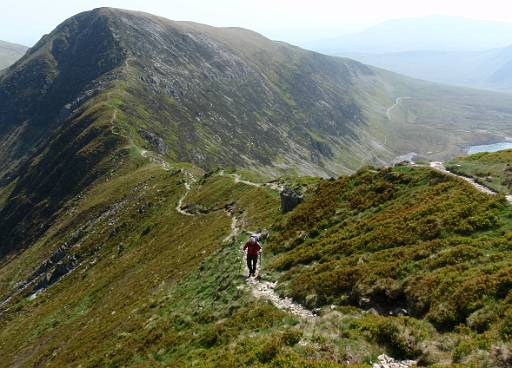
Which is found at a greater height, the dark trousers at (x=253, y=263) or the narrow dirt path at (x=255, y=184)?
the dark trousers at (x=253, y=263)

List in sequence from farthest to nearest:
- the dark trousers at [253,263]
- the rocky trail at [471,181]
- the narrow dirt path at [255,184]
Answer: the narrow dirt path at [255,184]
the dark trousers at [253,263]
the rocky trail at [471,181]

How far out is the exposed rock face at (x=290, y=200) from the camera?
45156 mm

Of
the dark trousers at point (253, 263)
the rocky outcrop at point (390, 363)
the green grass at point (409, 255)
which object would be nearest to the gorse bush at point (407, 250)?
the green grass at point (409, 255)

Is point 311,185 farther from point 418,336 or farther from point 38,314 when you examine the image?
point 38,314

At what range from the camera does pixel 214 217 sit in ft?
204

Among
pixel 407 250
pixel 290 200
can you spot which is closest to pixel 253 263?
pixel 407 250

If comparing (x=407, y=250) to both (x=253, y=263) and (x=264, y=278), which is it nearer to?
(x=264, y=278)

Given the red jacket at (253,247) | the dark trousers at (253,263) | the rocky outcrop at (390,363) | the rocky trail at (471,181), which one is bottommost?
the dark trousers at (253,263)

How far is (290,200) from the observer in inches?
1801

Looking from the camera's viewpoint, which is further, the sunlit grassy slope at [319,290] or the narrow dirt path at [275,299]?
the narrow dirt path at [275,299]

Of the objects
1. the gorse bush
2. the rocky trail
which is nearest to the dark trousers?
the gorse bush

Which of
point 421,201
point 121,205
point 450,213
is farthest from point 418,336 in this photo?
point 121,205

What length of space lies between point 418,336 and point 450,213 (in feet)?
38.3

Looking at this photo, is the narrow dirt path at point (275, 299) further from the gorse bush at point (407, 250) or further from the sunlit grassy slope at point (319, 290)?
the gorse bush at point (407, 250)
